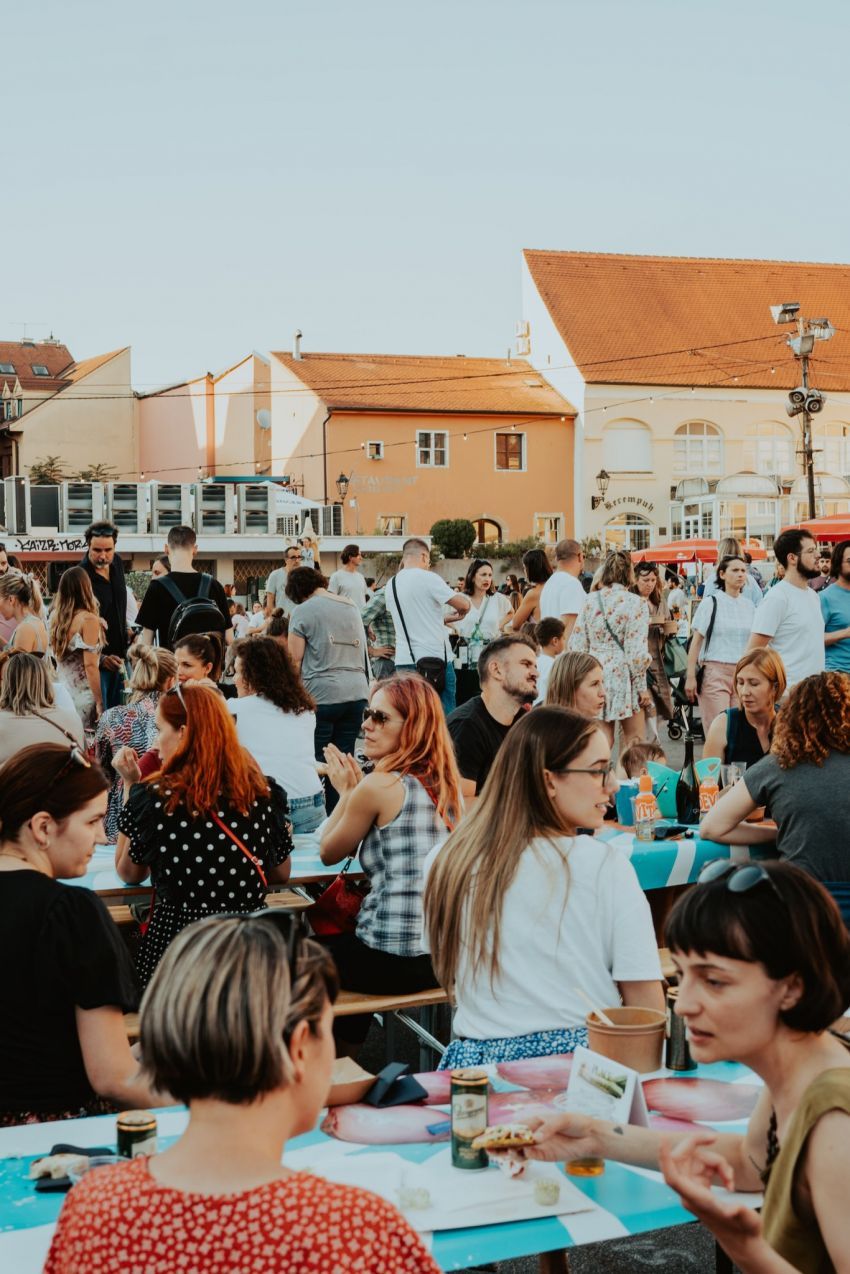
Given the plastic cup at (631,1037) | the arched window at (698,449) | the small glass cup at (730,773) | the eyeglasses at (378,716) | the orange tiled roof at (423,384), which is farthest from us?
the arched window at (698,449)

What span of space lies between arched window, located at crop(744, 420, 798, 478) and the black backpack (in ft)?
125

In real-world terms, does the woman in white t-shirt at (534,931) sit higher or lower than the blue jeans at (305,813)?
higher

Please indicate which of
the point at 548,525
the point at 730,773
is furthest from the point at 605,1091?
the point at 548,525

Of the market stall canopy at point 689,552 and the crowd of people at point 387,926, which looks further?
the market stall canopy at point 689,552

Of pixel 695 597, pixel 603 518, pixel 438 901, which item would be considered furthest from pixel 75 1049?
pixel 603 518

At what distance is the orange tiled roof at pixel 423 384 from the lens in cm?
4288

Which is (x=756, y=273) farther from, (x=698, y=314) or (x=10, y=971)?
(x=10, y=971)

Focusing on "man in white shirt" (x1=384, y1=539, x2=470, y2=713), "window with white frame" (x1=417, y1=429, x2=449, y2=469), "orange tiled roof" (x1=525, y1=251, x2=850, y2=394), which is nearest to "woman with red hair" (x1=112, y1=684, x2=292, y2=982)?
"man in white shirt" (x1=384, y1=539, x2=470, y2=713)

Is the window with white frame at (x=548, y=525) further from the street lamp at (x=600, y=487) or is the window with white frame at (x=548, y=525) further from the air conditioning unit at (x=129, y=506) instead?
the air conditioning unit at (x=129, y=506)

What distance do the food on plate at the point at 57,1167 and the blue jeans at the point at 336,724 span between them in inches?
240

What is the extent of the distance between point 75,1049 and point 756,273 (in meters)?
49.8

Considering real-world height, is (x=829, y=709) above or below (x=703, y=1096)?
above

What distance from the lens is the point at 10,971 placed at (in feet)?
9.04

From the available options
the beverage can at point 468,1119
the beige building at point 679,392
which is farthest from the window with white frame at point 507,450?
the beverage can at point 468,1119
